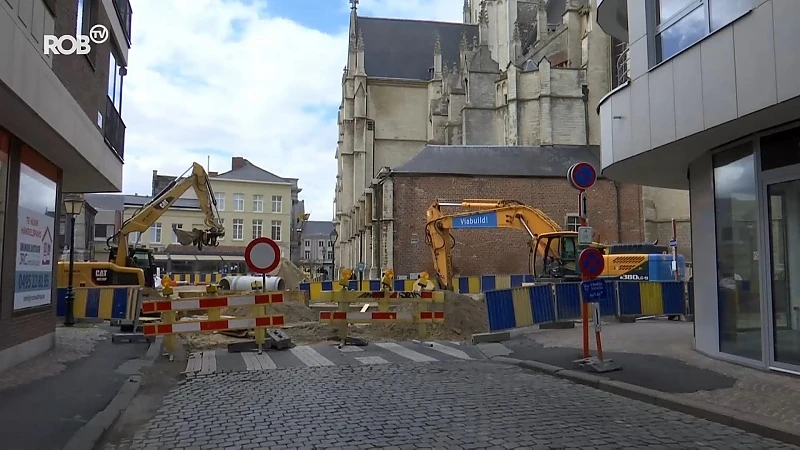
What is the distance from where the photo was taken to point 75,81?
11.5m

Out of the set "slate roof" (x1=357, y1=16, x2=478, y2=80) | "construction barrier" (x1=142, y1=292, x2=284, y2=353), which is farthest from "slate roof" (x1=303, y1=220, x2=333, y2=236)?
"construction barrier" (x1=142, y1=292, x2=284, y2=353)

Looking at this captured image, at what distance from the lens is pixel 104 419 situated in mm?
6516

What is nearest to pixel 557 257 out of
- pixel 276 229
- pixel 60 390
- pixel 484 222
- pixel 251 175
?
pixel 484 222

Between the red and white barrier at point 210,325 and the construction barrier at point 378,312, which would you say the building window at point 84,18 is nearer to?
the red and white barrier at point 210,325

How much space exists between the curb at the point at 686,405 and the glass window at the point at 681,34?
5035 mm

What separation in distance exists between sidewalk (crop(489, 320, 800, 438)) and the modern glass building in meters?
0.49

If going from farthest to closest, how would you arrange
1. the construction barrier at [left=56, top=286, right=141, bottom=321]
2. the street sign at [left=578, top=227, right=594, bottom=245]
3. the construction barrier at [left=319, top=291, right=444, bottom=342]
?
the construction barrier at [left=56, top=286, right=141, bottom=321]
the construction barrier at [left=319, top=291, right=444, bottom=342]
the street sign at [left=578, top=227, right=594, bottom=245]

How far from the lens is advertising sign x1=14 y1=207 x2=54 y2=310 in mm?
10375

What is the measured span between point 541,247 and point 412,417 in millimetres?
15379

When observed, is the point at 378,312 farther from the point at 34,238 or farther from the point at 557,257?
the point at 557,257

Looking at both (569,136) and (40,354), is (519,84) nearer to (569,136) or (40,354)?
(569,136)

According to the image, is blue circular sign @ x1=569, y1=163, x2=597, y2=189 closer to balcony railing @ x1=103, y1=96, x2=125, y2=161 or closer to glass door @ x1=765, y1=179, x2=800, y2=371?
glass door @ x1=765, y1=179, x2=800, y2=371

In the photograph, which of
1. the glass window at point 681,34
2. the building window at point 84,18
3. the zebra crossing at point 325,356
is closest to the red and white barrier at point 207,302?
the zebra crossing at point 325,356

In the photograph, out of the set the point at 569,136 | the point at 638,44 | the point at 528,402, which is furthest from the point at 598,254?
the point at 569,136
